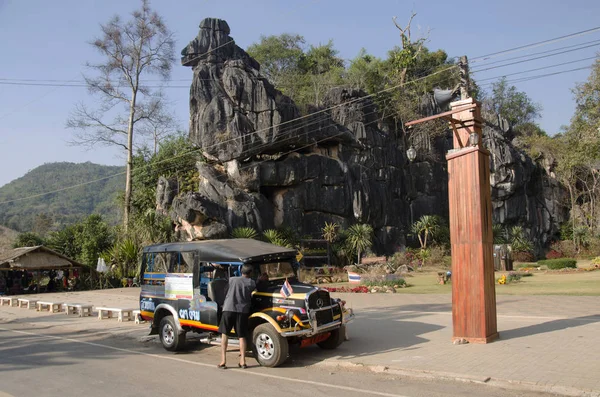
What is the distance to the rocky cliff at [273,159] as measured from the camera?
3688cm

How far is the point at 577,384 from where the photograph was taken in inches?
268

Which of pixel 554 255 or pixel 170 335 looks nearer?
pixel 170 335

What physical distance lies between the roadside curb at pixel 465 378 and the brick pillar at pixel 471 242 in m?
2.48

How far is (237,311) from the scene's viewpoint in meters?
9.08

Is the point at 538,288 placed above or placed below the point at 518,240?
below

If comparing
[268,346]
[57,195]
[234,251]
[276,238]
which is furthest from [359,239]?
[57,195]

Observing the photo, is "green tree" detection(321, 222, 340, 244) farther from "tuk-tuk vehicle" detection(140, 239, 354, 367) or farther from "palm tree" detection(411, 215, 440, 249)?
"tuk-tuk vehicle" detection(140, 239, 354, 367)

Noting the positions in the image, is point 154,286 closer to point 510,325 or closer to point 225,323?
point 225,323

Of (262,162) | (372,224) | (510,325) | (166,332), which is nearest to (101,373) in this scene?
(166,332)

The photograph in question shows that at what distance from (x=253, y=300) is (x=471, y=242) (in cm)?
459

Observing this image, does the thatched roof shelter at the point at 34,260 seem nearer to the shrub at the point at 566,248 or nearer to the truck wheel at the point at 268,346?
the truck wheel at the point at 268,346

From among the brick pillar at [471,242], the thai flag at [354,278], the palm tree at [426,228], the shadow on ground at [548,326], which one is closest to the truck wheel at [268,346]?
the brick pillar at [471,242]

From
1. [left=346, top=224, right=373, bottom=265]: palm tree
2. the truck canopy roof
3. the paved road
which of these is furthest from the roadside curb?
[left=346, top=224, right=373, bottom=265]: palm tree

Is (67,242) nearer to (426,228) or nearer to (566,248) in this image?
(426,228)
